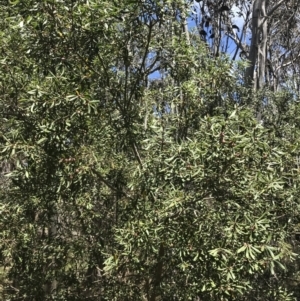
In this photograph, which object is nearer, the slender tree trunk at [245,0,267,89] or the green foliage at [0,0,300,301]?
the green foliage at [0,0,300,301]

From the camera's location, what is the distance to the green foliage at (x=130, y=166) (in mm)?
2656

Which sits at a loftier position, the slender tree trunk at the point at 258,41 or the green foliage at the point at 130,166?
the slender tree trunk at the point at 258,41

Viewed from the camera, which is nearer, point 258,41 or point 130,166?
point 130,166

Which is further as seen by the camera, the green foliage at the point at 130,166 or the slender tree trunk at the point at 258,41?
the slender tree trunk at the point at 258,41

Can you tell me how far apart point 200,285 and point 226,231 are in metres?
0.48

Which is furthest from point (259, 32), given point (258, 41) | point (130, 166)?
point (130, 166)

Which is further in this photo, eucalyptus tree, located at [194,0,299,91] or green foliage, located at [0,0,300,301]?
eucalyptus tree, located at [194,0,299,91]

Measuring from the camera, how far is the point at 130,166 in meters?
3.60

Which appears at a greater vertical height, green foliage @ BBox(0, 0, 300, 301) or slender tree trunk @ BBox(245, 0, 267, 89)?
slender tree trunk @ BBox(245, 0, 267, 89)

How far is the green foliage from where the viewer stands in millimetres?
2656

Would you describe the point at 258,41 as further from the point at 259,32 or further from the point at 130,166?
the point at 130,166

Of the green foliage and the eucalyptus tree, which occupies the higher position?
the eucalyptus tree

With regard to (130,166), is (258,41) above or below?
above

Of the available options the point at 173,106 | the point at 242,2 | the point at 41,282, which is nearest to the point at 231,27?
the point at 242,2
